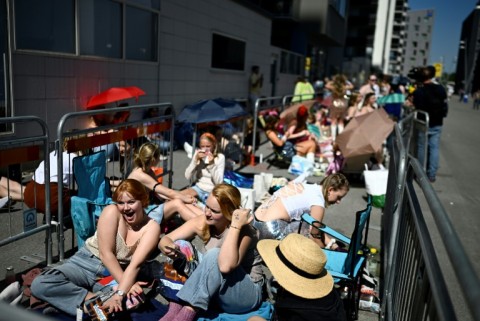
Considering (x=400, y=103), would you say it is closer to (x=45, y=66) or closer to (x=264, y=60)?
(x=264, y=60)

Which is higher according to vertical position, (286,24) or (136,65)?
(286,24)

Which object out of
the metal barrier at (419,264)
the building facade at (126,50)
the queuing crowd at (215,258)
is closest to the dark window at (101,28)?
the building facade at (126,50)

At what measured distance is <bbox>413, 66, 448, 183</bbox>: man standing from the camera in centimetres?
817

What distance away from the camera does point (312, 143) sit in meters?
8.90

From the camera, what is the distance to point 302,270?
2.81 metres

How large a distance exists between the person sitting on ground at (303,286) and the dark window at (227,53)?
1125cm

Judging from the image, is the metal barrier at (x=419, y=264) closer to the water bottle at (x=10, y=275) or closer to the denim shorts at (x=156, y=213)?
the denim shorts at (x=156, y=213)

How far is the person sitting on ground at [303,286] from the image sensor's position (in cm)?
271

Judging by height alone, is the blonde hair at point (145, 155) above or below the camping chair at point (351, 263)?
above

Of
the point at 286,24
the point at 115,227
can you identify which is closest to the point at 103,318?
the point at 115,227

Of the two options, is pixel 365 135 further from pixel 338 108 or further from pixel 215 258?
pixel 215 258

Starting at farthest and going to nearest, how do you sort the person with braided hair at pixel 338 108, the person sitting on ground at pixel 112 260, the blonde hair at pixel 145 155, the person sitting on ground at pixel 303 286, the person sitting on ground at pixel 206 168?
the person with braided hair at pixel 338 108 → the person sitting on ground at pixel 206 168 → the blonde hair at pixel 145 155 → the person sitting on ground at pixel 112 260 → the person sitting on ground at pixel 303 286

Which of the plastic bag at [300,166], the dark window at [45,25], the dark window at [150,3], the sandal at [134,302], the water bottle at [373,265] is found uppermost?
the dark window at [150,3]

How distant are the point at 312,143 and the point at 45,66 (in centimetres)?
519
